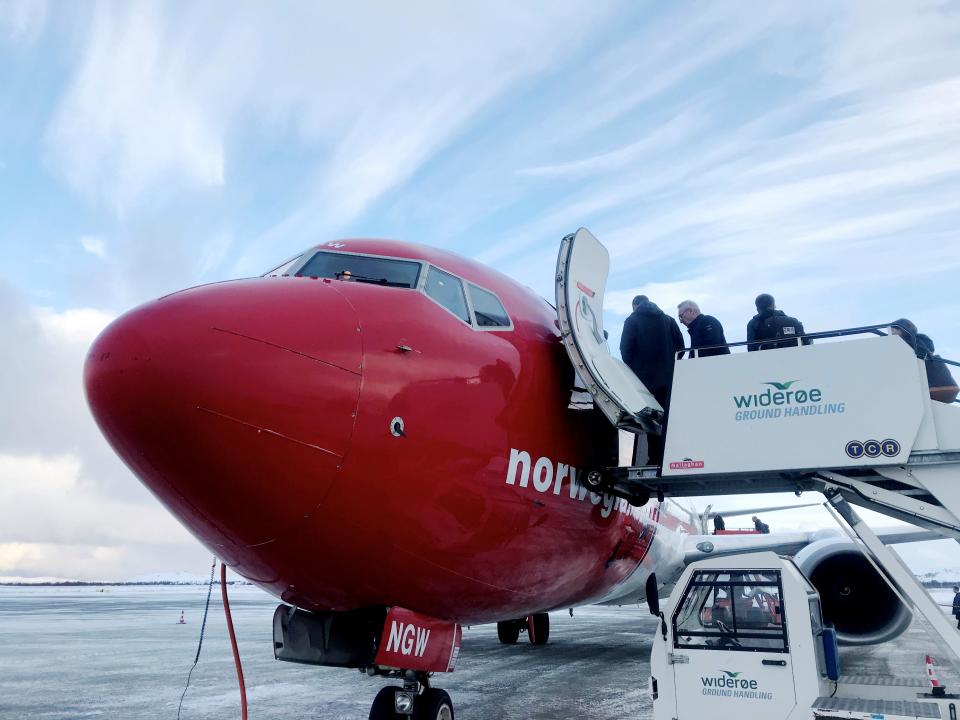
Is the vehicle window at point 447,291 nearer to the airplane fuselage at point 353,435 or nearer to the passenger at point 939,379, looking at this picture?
the airplane fuselage at point 353,435

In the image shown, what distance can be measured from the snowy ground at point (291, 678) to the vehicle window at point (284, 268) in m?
4.53

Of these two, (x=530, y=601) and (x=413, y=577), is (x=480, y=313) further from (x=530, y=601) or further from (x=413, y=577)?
(x=530, y=601)

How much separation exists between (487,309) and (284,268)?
5.66 feet

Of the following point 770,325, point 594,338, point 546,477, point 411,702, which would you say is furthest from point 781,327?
point 411,702

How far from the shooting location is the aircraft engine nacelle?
9.07 m

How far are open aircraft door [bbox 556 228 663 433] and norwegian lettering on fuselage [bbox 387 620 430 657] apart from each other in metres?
2.15

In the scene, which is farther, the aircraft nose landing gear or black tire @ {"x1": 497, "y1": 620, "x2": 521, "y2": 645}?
black tire @ {"x1": 497, "y1": 620, "x2": 521, "y2": 645}

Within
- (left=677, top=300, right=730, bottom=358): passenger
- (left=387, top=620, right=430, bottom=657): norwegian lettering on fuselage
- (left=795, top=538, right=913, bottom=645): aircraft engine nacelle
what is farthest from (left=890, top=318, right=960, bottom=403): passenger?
(left=387, top=620, right=430, bottom=657): norwegian lettering on fuselage

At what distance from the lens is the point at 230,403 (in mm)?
4109

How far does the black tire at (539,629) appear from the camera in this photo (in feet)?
50.6

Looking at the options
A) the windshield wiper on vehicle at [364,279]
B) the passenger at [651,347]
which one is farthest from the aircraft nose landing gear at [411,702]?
the passenger at [651,347]

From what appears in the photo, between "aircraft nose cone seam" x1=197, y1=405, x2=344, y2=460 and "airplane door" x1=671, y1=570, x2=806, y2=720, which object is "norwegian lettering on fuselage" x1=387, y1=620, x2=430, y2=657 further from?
"airplane door" x1=671, y1=570, x2=806, y2=720

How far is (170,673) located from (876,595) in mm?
9946

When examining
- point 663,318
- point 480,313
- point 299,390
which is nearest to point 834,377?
point 663,318
